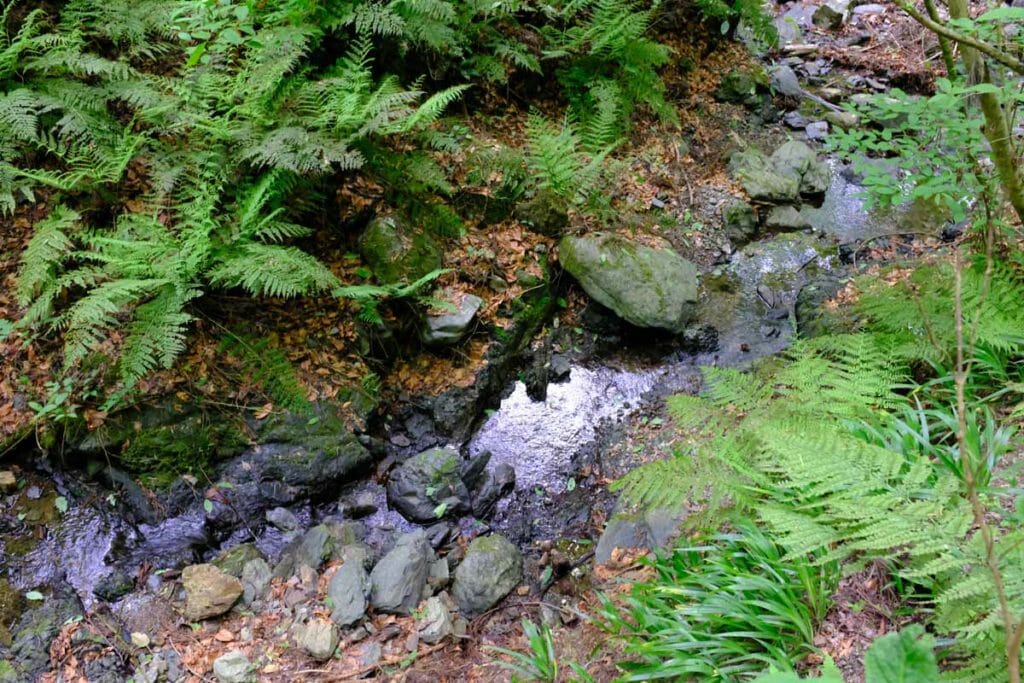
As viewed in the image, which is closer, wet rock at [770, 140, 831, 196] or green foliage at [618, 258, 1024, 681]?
green foliage at [618, 258, 1024, 681]

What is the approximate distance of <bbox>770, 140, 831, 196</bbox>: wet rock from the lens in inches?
249

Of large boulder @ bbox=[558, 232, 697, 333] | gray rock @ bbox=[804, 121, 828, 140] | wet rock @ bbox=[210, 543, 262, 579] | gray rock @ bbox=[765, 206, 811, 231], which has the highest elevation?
gray rock @ bbox=[804, 121, 828, 140]

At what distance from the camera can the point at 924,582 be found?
1.89 metres

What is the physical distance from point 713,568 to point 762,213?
14.8ft

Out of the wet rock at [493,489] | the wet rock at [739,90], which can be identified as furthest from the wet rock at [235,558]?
the wet rock at [739,90]

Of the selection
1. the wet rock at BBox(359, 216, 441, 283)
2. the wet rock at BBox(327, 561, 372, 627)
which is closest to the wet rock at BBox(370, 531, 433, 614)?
the wet rock at BBox(327, 561, 372, 627)

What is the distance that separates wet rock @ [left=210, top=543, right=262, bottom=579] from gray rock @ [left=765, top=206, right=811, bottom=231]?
5.31m

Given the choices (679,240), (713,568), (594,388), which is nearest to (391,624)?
(713,568)

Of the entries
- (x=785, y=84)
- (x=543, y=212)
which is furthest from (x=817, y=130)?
(x=543, y=212)

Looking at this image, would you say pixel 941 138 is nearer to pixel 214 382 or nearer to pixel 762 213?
pixel 762 213

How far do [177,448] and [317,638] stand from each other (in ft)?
5.10

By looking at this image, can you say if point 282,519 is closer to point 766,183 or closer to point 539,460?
point 539,460

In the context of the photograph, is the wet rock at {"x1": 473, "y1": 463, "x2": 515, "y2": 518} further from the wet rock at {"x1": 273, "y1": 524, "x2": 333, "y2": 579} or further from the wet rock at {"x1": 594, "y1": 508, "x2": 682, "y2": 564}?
the wet rock at {"x1": 273, "y1": 524, "x2": 333, "y2": 579}

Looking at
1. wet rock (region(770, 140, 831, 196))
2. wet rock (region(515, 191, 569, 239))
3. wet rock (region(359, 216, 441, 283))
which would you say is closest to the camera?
wet rock (region(359, 216, 441, 283))
